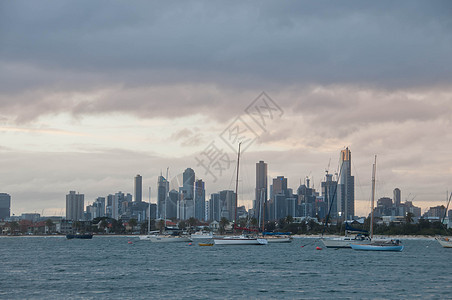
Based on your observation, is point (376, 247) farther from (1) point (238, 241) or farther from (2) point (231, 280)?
(2) point (231, 280)

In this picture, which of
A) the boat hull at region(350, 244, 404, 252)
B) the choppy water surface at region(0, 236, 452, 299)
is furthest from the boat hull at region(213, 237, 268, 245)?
the choppy water surface at region(0, 236, 452, 299)

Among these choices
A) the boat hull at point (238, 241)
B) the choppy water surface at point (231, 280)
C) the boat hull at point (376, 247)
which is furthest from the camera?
the boat hull at point (238, 241)

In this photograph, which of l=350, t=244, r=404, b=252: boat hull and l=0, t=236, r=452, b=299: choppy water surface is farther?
l=350, t=244, r=404, b=252: boat hull

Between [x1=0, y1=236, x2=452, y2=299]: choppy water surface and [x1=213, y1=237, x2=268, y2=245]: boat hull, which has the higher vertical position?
[x1=213, y1=237, x2=268, y2=245]: boat hull

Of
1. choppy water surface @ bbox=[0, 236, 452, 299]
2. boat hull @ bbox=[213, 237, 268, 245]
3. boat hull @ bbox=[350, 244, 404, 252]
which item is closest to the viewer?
choppy water surface @ bbox=[0, 236, 452, 299]

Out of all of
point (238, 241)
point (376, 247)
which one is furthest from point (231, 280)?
point (238, 241)

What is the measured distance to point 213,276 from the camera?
269ft

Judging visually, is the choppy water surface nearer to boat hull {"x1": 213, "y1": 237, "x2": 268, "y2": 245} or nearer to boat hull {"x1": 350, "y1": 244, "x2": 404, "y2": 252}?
boat hull {"x1": 350, "y1": 244, "x2": 404, "y2": 252}

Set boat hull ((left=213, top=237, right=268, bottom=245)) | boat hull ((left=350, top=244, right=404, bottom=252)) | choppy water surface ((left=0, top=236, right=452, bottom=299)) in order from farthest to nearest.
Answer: boat hull ((left=213, top=237, right=268, bottom=245)) → boat hull ((left=350, top=244, right=404, bottom=252)) → choppy water surface ((left=0, top=236, right=452, bottom=299))

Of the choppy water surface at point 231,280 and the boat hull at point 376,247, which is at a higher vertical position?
the boat hull at point 376,247

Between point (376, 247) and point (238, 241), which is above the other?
point (376, 247)

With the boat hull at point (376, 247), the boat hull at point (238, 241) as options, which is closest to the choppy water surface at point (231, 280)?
the boat hull at point (376, 247)

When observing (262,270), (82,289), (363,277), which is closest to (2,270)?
(82,289)

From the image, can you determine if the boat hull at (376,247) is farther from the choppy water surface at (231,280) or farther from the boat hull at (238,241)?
Answer: the boat hull at (238,241)
